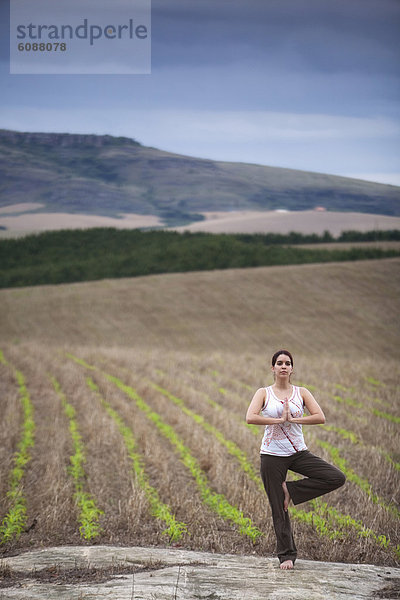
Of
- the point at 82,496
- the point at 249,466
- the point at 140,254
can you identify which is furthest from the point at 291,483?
the point at 140,254

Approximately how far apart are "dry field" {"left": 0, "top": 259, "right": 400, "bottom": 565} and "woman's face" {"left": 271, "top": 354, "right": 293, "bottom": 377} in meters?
2.16

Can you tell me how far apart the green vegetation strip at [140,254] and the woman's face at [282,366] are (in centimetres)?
4460

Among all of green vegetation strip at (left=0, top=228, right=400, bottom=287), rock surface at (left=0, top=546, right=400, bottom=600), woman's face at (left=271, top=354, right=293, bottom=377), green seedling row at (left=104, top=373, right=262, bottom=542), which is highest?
green vegetation strip at (left=0, top=228, right=400, bottom=287)

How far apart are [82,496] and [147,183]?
31.0m

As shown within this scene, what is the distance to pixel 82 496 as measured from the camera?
25.5ft

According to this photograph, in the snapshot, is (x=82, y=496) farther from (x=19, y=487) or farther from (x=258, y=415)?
(x=258, y=415)

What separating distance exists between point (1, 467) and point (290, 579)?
5.53 metres

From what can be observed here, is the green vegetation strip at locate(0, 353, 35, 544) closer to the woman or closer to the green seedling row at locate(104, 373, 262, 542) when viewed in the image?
the green seedling row at locate(104, 373, 262, 542)

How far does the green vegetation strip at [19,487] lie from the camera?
6.59 meters

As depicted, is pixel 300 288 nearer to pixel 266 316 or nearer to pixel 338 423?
pixel 266 316

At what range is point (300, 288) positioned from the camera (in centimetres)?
4181

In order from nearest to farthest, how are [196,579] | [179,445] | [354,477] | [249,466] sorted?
[196,579], [354,477], [249,466], [179,445]

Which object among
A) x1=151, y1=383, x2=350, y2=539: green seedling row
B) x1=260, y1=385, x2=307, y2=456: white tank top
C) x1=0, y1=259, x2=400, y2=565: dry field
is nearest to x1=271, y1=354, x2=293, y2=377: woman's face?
x1=260, y1=385, x2=307, y2=456: white tank top

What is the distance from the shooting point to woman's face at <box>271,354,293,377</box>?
4840 mm
